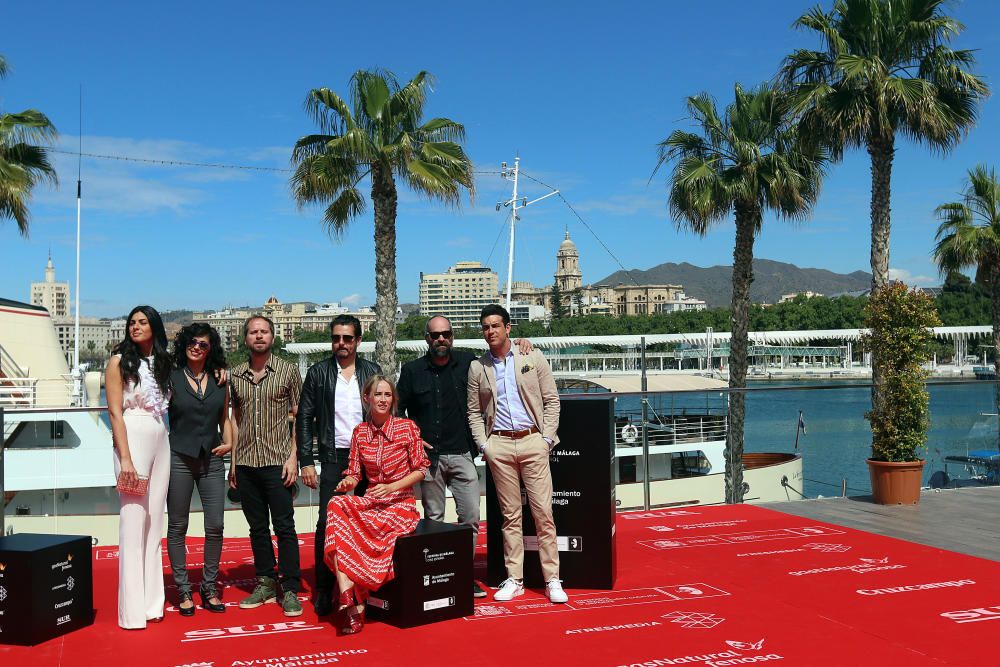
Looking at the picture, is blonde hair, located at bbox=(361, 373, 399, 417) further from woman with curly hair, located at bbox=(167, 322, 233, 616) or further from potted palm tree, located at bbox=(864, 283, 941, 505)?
potted palm tree, located at bbox=(864, 283, 941, 505)

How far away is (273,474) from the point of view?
4.95 metres

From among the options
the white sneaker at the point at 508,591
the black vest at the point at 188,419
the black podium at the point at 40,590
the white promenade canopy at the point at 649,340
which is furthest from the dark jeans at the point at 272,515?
the white promenade canopy at the point at 649,340

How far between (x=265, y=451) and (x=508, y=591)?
5.41 feet

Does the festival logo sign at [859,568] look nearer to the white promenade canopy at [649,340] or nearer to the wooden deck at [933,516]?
the wooden deck at [933,516]

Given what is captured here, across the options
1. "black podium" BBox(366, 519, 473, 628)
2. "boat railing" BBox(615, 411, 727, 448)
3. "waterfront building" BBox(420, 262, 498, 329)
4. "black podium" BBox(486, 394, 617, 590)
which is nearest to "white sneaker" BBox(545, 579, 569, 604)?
"black podium" BBox(486, 394, 617, 590)

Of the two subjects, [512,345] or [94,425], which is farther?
[94,425]

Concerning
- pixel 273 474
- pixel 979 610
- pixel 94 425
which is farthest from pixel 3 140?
pixel 979 610

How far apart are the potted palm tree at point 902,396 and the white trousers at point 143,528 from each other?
6.71 metres

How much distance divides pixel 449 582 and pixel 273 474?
1185mm

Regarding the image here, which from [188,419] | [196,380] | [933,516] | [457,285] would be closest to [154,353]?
[196,380]

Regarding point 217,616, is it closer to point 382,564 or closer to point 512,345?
point 382,564

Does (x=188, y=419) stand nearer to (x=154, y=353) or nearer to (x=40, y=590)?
(x=154, y=353)

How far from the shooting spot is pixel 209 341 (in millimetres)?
4926

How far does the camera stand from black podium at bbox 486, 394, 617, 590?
5.40 metres
